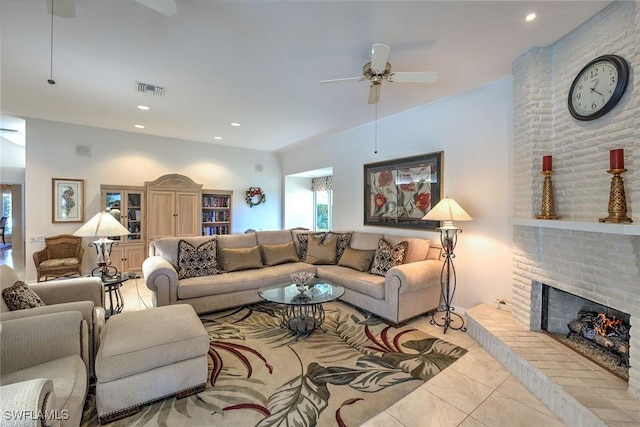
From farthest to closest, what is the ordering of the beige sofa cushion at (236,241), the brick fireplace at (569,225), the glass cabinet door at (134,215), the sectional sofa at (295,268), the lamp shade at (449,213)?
the glass cabinet door at (134,215), the beige sofa cushion at (236,241), the sectional sofa at (295,268), the lamp shade at (449,213), the brick fireplace at (569,225)

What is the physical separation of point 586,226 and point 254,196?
5.89m

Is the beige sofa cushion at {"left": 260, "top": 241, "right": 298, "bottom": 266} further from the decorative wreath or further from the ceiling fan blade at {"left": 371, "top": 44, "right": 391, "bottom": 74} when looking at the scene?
the ceiling fan blade at {"left": 371, "top": 44, "right": 391, "bottom": 74}

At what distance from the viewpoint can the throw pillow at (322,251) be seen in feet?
14.3

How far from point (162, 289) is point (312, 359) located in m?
1.88

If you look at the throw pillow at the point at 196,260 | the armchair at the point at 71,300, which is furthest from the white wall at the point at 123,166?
the armchair at the point at 71,300

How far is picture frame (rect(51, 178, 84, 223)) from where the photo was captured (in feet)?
15.3

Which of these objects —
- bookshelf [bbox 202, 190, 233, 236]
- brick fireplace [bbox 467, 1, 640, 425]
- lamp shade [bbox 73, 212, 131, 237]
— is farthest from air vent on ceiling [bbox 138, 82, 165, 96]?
brick fireplace [bbox 467, 1, 640, 425]

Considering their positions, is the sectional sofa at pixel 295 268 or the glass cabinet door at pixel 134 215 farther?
the glass cabinet door at pixel 134 215

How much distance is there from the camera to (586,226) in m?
1.90

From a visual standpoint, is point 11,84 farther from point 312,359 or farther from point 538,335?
point 538,335

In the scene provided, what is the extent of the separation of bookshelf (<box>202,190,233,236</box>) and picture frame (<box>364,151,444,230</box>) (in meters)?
3.31

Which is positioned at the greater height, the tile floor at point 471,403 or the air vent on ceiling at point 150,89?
the air vent on ceiling at point 150,89

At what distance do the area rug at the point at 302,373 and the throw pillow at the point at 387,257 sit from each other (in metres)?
0.63

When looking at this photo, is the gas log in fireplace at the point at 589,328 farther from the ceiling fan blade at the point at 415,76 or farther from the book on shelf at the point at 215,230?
the book on shelf at the point at 215,230
